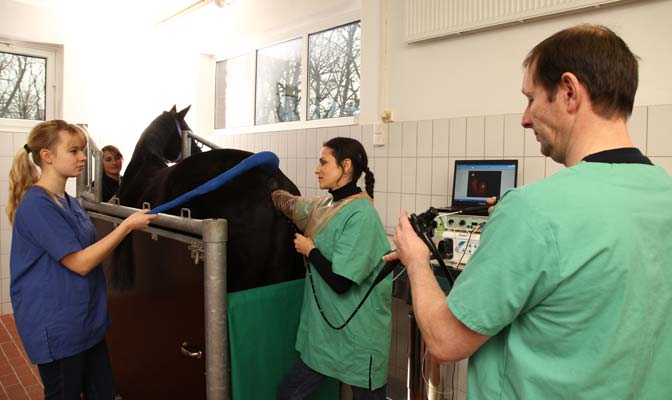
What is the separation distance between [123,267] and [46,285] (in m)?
0.38

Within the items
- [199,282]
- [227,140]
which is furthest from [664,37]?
[227,140]

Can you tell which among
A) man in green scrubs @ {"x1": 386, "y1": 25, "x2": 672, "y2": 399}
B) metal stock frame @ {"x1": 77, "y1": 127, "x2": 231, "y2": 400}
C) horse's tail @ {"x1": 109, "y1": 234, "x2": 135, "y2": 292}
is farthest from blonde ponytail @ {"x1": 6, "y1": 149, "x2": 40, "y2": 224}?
man in green scrubs @ {"x1": 386, "y1": 25, "x2": 672, "y2": 399}

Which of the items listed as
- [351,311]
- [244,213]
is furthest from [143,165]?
[351,311]

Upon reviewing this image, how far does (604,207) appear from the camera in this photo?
0.63 metres

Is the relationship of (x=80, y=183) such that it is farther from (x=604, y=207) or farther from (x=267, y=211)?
(x=604, y=207)

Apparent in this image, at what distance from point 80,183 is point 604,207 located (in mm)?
2292

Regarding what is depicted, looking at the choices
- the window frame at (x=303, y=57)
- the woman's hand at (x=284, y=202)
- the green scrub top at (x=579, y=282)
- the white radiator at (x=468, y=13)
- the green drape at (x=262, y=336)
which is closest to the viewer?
the green scrub top at (x=579, y=282)

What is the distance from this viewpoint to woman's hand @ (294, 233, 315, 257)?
1.59m

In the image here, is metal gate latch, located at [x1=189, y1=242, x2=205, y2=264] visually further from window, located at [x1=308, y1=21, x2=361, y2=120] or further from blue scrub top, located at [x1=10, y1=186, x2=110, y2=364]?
window, located at [x1=308, y1=21, x2=361, y2=120]

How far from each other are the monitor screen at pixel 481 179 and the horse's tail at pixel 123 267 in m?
A: 1.57

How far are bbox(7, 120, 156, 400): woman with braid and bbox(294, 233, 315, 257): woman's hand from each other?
1.62 feet

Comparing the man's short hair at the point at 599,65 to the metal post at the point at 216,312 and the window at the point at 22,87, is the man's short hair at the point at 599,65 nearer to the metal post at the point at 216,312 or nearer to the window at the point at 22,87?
the metal post at the point at 216,312

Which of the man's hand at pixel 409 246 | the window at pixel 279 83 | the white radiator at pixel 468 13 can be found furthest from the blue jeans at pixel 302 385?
the window at pixel 279 83

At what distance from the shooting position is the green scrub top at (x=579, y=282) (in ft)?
2.07
